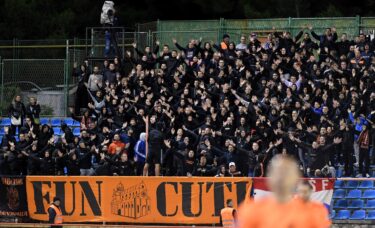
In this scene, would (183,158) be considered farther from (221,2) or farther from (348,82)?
(221,2)

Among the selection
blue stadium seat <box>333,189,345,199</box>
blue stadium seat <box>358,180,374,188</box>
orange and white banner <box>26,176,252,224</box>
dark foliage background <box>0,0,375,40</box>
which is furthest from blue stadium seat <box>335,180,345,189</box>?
dark foliage background <box>0,0,375,40</box>


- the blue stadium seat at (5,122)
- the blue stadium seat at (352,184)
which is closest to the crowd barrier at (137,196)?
the blue stadium seat at (352,184)

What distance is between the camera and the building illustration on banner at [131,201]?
23.0 metres

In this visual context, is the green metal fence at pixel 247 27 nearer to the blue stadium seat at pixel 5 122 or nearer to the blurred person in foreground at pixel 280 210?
the blue stadium seat at pixel 5 122

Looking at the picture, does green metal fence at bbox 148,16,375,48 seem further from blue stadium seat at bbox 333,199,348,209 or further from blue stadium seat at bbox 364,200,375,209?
blue stadium seat at bbox 333,199,348,209

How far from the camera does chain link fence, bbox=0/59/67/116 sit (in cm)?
3288

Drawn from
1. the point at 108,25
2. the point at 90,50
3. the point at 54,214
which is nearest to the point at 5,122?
the point at 90,50

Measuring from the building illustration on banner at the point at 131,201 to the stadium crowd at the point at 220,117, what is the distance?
1.79 metres

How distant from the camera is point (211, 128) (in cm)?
2588

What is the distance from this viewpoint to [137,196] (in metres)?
23.0

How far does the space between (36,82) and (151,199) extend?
11.5m

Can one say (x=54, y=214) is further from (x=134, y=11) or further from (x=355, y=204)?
(x=134, y=11)

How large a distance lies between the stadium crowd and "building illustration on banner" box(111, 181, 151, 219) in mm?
1795

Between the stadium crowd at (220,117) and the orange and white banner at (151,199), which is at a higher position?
the stadium crowd at (220,117)
